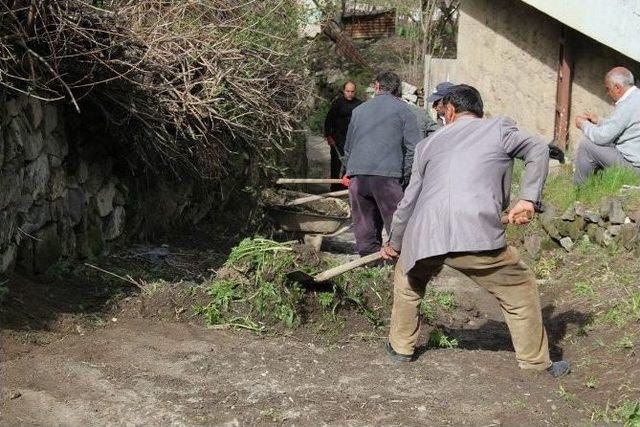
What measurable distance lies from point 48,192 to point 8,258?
0.80m

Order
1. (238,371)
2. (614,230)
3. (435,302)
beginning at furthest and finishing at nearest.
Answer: (614,230)
(435,302)
(238,371)

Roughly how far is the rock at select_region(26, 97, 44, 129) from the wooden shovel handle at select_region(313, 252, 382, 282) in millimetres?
2310

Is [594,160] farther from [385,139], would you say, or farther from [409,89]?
[409,89]

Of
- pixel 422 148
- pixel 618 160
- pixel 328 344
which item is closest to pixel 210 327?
pixel 328 344

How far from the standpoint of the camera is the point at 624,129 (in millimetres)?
9086

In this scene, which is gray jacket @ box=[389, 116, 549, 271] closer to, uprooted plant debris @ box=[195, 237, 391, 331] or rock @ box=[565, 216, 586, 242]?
uprooted plant debris @ box=[195, 237, 391, 331]

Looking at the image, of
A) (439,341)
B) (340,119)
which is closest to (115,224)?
(439,341)

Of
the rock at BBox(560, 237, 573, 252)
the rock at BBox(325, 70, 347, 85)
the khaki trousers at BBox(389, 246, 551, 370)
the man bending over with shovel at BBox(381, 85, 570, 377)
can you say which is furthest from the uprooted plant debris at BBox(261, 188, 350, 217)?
the rock at BBox(325, 70, 347, 85)

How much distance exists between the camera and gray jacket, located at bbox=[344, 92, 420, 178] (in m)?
8.61

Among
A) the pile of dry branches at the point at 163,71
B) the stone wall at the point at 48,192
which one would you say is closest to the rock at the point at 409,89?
the pile of dry branches at the point at 163,71

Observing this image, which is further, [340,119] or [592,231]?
[340,119]

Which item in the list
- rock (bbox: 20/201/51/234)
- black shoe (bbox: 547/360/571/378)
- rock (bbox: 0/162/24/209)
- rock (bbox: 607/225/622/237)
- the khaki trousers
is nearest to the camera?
the khaki trousers

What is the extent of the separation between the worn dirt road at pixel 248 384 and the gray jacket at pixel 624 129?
348 cm

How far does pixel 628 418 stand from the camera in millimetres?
5207
